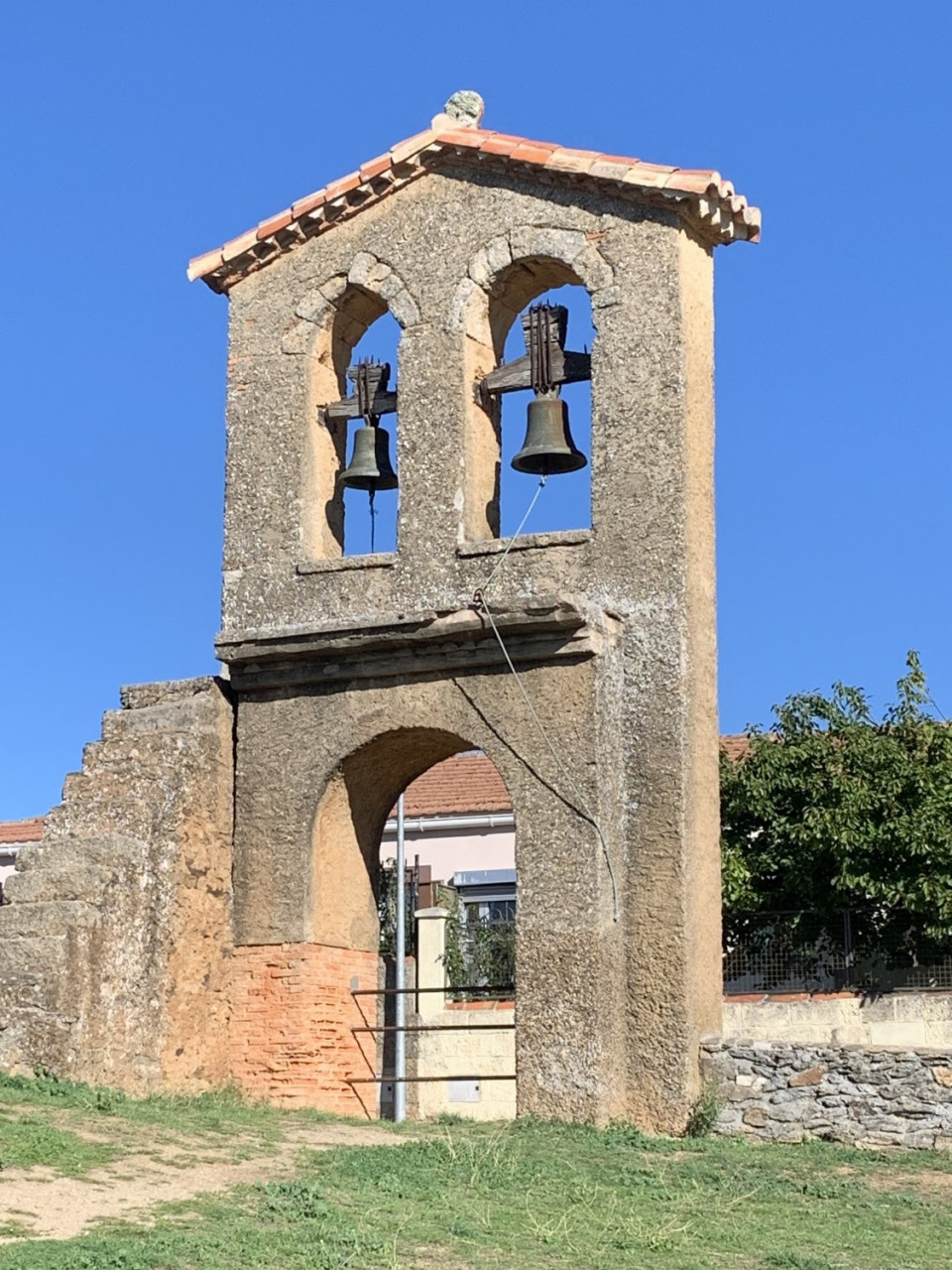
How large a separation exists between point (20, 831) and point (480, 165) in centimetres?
2112

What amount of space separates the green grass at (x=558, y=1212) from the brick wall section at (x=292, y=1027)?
5.69 ft

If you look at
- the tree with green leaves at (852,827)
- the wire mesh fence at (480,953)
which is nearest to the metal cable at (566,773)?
the tree with green leaves at (852,827)

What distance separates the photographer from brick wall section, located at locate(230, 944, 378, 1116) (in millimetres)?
14359

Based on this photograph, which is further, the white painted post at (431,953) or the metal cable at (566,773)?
the white painted post at (431,953)

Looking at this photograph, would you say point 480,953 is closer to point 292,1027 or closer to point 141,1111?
point 292,1027

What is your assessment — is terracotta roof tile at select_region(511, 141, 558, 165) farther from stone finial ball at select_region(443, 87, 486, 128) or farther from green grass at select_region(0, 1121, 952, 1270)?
green grass at select_region(0, 1121, 952, 1270)

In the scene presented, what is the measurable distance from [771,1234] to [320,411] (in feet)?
24.9

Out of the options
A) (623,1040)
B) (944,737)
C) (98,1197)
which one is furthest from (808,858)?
(98,1197)

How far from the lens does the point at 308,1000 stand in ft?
47.2

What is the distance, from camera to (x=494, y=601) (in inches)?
550

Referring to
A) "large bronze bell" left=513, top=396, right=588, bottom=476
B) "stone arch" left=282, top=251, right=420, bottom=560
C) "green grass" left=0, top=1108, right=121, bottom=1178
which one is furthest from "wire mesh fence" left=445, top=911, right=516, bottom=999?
"green grass" left=0, top=1108, right=121, bottom=1178

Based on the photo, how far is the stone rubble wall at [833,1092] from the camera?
500 inches

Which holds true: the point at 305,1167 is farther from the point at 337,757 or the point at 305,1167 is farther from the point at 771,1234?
the point at 337,757

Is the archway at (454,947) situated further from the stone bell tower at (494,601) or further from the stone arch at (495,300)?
the stone arch at (495,300)
